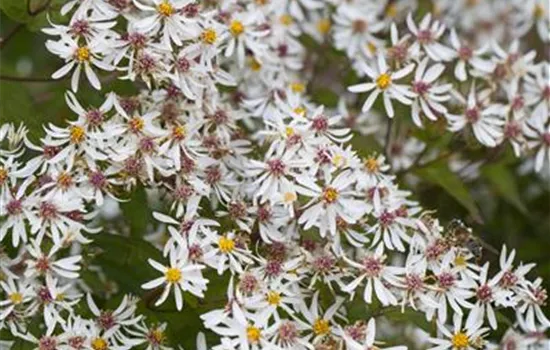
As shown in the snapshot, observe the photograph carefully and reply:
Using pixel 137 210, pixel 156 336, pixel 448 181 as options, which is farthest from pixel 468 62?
pixel 156 336

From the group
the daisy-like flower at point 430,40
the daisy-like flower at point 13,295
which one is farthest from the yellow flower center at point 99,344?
the daisy-like flower at point 430,40

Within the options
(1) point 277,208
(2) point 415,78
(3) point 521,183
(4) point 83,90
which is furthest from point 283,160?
→ (3) point 521,183

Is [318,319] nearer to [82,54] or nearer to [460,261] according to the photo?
[460,261]

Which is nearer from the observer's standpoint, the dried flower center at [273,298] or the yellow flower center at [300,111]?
the dried flower center at [273,298]

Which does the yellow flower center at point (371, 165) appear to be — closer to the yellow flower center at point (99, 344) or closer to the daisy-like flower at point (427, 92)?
the daisy-like flower at point (427, 92)

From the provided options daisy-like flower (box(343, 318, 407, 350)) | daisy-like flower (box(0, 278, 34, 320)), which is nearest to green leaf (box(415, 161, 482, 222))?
daisy-like flower (box(343, 318, 407, 350))

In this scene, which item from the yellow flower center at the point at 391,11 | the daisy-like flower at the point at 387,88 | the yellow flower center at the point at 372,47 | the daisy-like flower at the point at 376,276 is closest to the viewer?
the daisy-like flower at the point at 376,276
